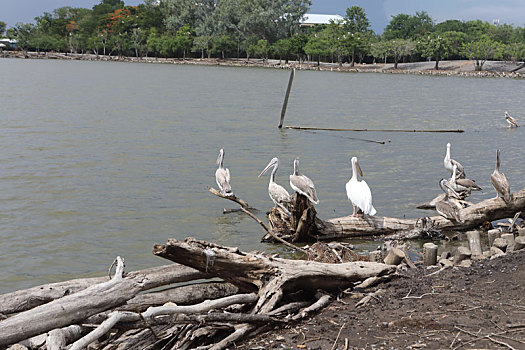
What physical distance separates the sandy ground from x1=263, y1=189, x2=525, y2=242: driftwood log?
319 centimetres

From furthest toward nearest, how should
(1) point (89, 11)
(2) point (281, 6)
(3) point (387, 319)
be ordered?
1. (1) point (89, 11)
2. (2) point (281, 6)
3. (3) point (387, 319)

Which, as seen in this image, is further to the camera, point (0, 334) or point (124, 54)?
point (124, 54)

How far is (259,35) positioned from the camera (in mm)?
111625

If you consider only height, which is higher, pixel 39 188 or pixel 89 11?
pixel 89 11

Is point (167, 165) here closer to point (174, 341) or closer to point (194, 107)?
point (174, 341)

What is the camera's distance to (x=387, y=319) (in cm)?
519

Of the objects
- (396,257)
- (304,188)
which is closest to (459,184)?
(304,188)

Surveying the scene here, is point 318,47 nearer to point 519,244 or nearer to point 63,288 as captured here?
point 519,244

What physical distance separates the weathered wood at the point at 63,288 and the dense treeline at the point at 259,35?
89.7 meters

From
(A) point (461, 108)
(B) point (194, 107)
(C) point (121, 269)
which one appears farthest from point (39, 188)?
(A) point (461, 108)

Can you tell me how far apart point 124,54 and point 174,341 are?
132m

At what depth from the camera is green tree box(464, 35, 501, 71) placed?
87.2 meters

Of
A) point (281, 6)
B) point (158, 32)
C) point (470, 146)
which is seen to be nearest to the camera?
point (470, 146)

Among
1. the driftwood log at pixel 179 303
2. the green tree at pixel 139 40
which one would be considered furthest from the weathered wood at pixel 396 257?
the green tree at pixel 139 40
